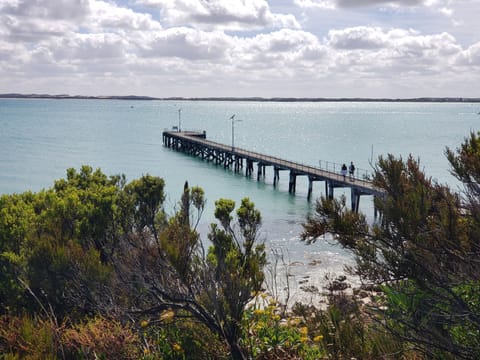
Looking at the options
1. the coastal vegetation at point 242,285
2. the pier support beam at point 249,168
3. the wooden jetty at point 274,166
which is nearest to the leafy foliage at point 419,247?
the coastal vegetation at point 242,285

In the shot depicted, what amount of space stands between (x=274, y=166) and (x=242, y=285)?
3688cm

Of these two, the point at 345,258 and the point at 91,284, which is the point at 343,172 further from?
the point at 91,284

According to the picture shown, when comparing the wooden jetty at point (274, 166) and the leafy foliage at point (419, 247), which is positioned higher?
the leafy foliage at point (419, 247)

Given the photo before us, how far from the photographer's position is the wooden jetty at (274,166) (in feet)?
110

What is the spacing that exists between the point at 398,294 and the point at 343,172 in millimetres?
29450

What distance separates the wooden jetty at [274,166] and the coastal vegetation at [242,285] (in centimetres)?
487

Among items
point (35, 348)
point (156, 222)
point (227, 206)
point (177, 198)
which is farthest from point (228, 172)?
point (35, 348)

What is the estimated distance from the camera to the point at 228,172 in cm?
5416

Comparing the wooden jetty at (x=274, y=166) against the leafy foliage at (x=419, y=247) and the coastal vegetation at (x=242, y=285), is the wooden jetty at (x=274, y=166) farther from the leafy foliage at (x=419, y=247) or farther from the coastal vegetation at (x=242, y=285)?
the leafy foliage at (x=419, y=247)

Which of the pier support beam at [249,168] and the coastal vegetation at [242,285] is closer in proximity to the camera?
the coastal vegetation at [242,285]

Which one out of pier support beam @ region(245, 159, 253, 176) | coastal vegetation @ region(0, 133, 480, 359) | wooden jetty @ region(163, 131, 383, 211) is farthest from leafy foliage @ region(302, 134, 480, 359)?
pier support beam @ region(245, 159, 253, 176)

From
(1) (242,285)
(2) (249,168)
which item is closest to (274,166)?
(2) (249,168)

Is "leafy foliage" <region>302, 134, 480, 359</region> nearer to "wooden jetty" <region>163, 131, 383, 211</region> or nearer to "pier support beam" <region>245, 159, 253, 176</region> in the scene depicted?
"wooden jetty" <region>163, 131, 383, 211</region>

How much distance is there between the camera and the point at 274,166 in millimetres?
45688
